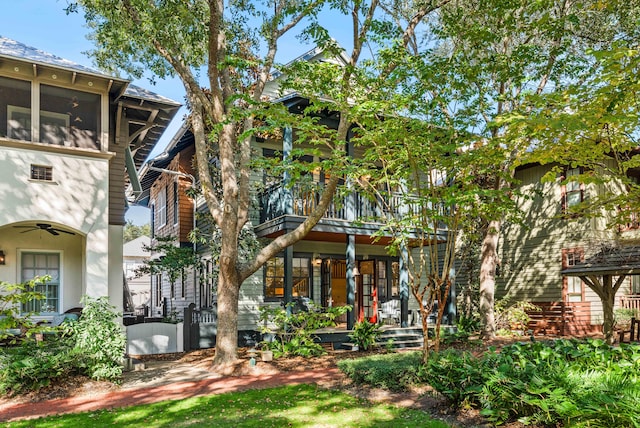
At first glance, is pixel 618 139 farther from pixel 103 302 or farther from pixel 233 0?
pixel 103 302

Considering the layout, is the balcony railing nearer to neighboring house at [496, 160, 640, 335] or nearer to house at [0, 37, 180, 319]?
house at [0, 37, 180, 319]

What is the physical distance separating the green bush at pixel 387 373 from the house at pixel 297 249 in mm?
3668

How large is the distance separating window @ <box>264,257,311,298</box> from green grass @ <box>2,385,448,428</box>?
7.07 metres

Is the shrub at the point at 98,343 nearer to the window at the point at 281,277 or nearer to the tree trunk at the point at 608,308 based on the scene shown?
the window at the point at 281,277

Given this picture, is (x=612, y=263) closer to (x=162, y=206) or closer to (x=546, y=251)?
(x=546, y=251)

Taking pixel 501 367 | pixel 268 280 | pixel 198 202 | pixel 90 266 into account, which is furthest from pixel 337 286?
pixel 501 367

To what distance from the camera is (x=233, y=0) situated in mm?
12070

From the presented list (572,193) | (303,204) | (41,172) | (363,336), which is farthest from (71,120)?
(572,193)

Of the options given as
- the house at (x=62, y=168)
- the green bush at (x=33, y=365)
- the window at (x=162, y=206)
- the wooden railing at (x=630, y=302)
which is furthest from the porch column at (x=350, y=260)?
the wooden railing at (x=630, y=302)

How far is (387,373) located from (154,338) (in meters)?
7.56

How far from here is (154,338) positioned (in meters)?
13.3

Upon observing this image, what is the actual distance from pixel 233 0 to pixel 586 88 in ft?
28.2

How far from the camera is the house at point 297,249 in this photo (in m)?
13.8

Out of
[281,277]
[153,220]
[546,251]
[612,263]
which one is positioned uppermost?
[153,220]
